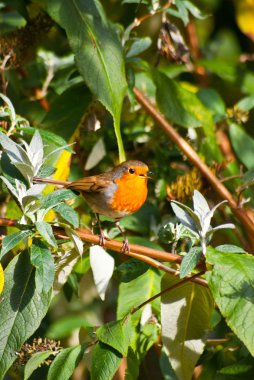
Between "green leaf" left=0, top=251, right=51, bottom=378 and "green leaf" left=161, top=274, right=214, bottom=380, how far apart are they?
0.96ft

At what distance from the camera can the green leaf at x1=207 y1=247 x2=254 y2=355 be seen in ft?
4.49

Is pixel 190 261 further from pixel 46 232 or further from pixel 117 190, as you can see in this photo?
pixel 117 190

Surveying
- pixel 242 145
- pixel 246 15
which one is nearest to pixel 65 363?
pixel 242 145

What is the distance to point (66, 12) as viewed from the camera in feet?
5.68

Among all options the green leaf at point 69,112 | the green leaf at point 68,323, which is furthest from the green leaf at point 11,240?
the green leaf at point 68,323

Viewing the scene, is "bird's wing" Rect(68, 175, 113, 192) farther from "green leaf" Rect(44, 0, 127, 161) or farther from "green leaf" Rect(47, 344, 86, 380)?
"green leaf" Rect(47, 344, 86, 380)

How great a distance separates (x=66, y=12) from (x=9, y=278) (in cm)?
62

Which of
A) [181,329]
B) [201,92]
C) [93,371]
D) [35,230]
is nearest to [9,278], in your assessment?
[35,230]

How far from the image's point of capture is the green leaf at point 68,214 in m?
1.38

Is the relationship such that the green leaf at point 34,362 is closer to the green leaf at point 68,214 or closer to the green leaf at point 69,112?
the green leaf at point 68,214

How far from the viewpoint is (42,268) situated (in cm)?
136

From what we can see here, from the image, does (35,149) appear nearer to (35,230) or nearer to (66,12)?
(35,230)

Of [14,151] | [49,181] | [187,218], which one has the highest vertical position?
[14,151]

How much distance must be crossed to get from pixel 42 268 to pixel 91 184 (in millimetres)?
452
